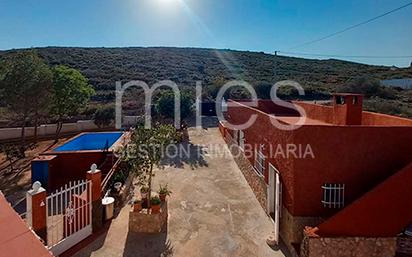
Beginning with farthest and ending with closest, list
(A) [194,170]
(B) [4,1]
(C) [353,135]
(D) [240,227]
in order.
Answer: (B) [4,1] < (A) [194,170] < (D) [240,227] < (C) [353,135]

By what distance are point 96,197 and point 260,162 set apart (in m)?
6.09

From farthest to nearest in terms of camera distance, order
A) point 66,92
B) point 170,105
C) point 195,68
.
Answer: point 195,68
point 170,105
point 66,92

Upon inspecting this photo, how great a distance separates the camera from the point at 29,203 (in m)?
6.79

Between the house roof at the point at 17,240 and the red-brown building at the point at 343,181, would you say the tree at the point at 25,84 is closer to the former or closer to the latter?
the red-brown building at the point at 343,181

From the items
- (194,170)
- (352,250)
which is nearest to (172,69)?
(194,170)

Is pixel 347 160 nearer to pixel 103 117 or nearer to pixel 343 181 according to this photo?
pixel 343 181

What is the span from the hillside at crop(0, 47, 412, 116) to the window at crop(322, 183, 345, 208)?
35.8 m

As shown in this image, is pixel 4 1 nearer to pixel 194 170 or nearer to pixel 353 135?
pixel 194 170

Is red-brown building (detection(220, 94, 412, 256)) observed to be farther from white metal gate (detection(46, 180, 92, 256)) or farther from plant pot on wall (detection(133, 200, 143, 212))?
white metal gate (detection(46, 180, 92, 256))

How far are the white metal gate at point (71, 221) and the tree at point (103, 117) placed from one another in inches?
800

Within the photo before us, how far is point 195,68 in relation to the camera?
60.3 metres

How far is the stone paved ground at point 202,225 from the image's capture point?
7.78 meters

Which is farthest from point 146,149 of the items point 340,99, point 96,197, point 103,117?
point 103,117

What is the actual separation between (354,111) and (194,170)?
7794 mm
